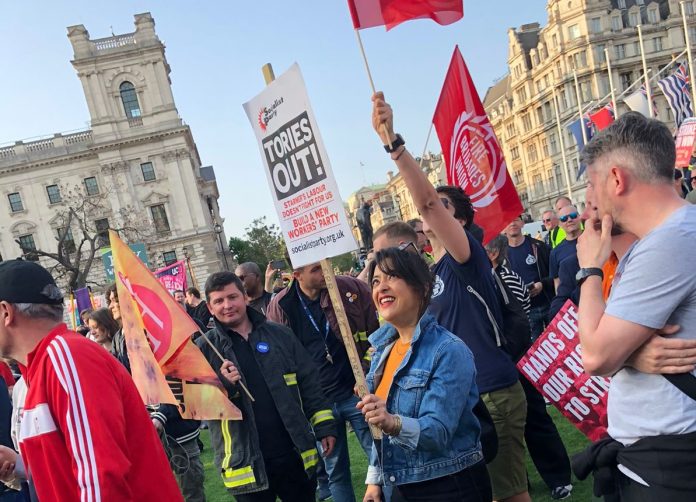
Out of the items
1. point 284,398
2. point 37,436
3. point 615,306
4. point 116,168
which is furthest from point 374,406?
point 116,168

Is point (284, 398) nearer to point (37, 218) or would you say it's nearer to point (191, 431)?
point (191, 431)

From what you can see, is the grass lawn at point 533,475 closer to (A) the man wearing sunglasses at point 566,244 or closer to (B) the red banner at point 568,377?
(B) the red banner at point 568,377

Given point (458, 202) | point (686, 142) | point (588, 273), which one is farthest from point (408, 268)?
point (686, 142)

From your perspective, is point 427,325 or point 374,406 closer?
point 374,406

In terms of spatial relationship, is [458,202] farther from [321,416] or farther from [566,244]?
[566,244]

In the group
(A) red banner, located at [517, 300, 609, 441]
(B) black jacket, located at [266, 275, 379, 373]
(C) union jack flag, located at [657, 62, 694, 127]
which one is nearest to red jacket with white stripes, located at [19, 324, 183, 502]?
(B) black jacket, located at [266, 275, 379, 373]

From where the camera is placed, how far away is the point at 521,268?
22.9 feet

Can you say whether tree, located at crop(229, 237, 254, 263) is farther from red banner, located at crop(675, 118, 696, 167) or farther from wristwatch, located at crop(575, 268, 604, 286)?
wristwatch, located at crop(575, 268, 604, 286)

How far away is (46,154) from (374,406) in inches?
2353

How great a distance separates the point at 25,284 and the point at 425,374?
69.1 inches

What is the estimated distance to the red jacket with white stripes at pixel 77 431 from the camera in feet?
6.85

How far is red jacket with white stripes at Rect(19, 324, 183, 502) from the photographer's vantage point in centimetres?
209

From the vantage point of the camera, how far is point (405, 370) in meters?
2.56

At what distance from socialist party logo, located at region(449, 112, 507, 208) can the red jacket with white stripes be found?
3142 mm
